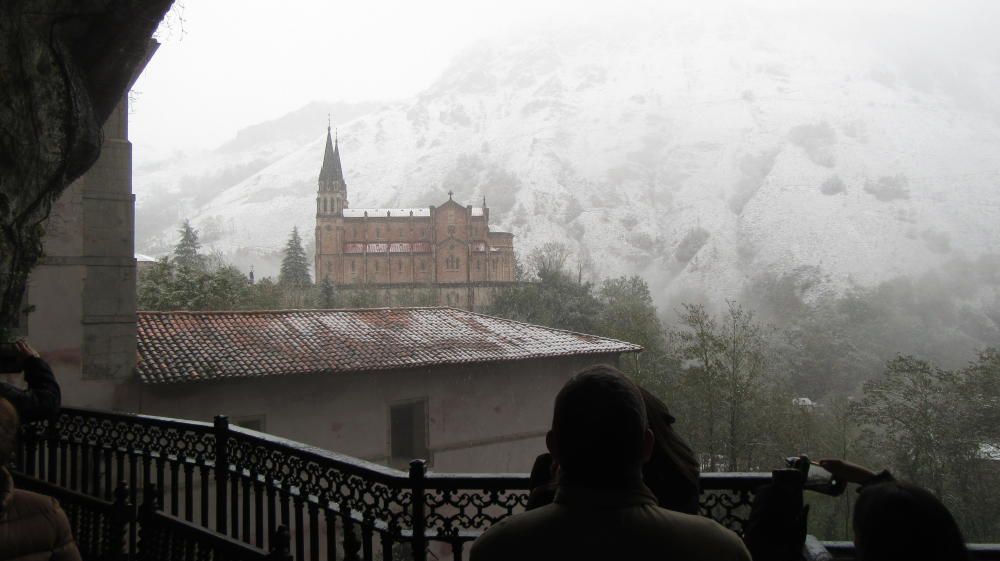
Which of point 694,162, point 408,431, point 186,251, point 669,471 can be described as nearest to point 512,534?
point 669,471

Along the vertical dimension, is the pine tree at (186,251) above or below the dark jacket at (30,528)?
above

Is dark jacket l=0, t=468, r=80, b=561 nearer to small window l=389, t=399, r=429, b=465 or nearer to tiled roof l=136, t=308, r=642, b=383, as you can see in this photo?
tiled roof l=136, t=308, r=642, b=383

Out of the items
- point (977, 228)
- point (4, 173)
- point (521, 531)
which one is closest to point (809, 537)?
point (521, 531)

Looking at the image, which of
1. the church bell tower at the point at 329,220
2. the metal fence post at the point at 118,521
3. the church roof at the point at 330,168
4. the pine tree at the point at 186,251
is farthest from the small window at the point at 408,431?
the church roof at the point at 330,168

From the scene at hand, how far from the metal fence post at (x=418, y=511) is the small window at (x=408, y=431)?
15.4 m

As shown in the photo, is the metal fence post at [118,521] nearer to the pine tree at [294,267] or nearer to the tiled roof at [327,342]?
the tiled roof at [327,342]

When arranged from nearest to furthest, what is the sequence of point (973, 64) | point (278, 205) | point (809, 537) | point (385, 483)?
point (809, 537) → point (385, 483) → point (278, 205) → point (973, 64)

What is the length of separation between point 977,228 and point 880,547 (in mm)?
119303

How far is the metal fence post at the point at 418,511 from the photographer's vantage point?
8.61 ft

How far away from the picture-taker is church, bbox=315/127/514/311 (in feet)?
255

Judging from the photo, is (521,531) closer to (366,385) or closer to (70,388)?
(70,388)

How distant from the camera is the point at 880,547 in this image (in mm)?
1778

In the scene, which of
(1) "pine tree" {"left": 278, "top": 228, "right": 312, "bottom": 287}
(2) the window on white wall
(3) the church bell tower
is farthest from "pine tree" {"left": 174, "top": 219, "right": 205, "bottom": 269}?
(2) the window on white wall

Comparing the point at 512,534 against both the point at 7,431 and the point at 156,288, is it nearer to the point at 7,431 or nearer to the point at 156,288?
the point at 7,431
